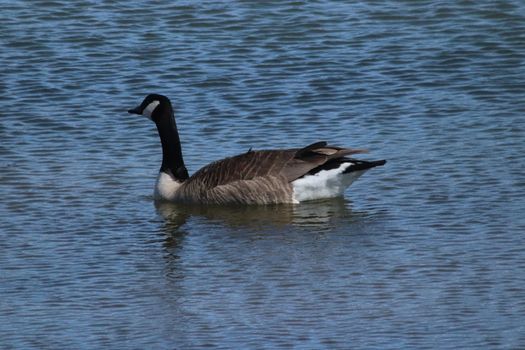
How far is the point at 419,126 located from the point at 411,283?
5.22 m

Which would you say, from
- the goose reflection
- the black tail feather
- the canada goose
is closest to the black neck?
the canada goose

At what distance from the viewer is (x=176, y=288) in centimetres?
1042

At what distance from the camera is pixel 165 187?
13.5m

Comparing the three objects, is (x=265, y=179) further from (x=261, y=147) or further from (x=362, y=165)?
(x=261, y=147)

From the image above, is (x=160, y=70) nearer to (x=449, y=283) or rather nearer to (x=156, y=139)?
(x=156, y=139)

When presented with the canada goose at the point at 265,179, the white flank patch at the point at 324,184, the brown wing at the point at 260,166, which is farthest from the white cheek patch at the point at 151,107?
the white flank patch at the point at 324,184

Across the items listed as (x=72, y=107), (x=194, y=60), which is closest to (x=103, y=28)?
(x=194, y=60)

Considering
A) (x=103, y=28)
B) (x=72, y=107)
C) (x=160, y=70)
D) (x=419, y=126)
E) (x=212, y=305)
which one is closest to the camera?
(x=212, y=305)

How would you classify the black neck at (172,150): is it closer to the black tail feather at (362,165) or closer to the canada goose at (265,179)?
the canada goose at (265,179)

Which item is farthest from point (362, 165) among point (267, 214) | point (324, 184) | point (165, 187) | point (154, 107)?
point (154, 107)

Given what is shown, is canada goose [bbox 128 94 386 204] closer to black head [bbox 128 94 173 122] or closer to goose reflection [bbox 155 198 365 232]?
goose reflection [bbox 155 198 365 232]

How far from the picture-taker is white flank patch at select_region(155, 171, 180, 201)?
13.5 meters

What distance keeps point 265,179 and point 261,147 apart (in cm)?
133

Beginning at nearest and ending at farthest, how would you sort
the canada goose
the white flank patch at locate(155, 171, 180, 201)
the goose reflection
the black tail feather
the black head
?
1. the goose reflection
2. the black tail feather
3. the canada goose
4. the white flank patch at locate(155, 171, 180, 201)
5. the black head
